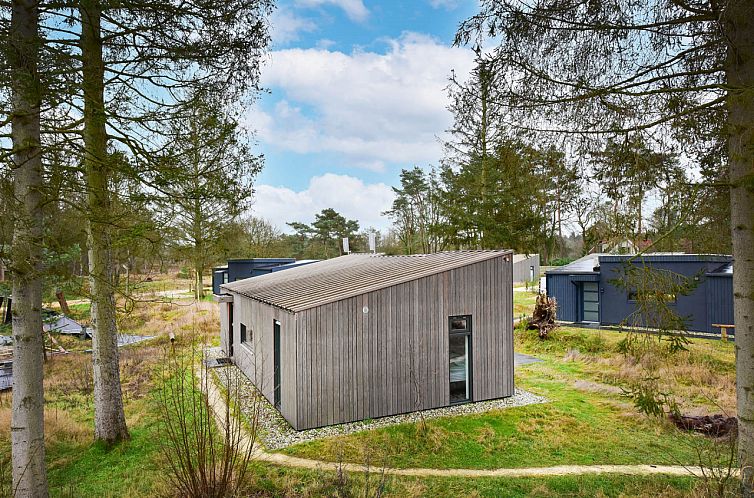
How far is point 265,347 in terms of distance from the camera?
9102mm

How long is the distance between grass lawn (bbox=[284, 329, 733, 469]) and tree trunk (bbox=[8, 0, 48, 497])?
10.8ft

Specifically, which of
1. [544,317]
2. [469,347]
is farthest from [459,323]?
[544,317]

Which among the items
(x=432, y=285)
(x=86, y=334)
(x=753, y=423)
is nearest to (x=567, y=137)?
(x=753, y=423)

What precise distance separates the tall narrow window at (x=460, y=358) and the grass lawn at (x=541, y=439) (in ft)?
2.60

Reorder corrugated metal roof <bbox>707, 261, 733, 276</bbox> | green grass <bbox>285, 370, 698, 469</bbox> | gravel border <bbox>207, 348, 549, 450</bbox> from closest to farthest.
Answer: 1. green grass <bbox>285, 370, 698, 469</bbox>
2. gravel border <bbox>207, 348, 549, 450</bbox>
3. corrugated metal roof <bbox>707, 261, 733, 276</bbox>

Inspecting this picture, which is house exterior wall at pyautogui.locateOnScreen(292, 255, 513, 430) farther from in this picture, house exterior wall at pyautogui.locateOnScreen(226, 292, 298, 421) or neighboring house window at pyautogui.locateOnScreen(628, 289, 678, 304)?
neighboring house window at pyautogui.locateOnScreen(628, 289, 678, 304)

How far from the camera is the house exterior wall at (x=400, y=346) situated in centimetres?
746

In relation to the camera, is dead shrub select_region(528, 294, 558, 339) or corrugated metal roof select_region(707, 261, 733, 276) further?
dead shrub select_region(528, 294, 558, 339)

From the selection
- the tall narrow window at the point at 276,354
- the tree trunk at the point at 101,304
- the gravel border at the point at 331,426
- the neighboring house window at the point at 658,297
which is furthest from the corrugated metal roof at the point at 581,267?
the tree trunk at the point at 101,304

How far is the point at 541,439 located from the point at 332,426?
11.6ft

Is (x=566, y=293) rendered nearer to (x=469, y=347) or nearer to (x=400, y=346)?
(x=469, y=347)

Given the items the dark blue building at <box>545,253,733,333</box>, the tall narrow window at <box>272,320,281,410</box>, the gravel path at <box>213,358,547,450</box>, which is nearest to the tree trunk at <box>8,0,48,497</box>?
the gravel path at <box>213,358,547,450</box>

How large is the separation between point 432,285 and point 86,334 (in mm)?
15379

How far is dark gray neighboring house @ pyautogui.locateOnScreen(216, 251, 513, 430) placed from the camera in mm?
7469
